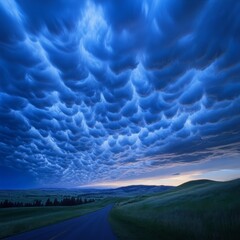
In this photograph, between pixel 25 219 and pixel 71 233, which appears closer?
pixel 71 233

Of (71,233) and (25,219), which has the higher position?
(25,219)

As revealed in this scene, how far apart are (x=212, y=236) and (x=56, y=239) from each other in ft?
31.8

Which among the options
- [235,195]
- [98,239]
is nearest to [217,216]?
[98,239]

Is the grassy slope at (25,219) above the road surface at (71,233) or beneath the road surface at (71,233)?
above

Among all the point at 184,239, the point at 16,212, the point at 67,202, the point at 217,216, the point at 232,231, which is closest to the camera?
the point at 184,239

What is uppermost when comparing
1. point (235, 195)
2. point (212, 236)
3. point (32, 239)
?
A: point (235, 195)

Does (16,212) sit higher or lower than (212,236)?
higher

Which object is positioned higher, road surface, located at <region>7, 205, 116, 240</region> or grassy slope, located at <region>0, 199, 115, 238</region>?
grassy slope, located at <region>0, 199, 115, 238</region>

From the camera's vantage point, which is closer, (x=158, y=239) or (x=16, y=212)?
(x=158, y=239)

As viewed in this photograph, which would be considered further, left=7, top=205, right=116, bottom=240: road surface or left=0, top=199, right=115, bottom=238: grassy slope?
left=0, top=199, right=115, bottom=238: grassy slope

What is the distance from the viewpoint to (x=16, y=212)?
62.3 m

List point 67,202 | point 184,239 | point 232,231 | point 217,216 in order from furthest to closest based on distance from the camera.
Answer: point 67,202 → point 217,216 → point 232,231 → point 184,239

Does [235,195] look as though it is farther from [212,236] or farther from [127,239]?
[127,239]

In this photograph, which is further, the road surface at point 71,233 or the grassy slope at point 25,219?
the grassy slope at point 25,219
